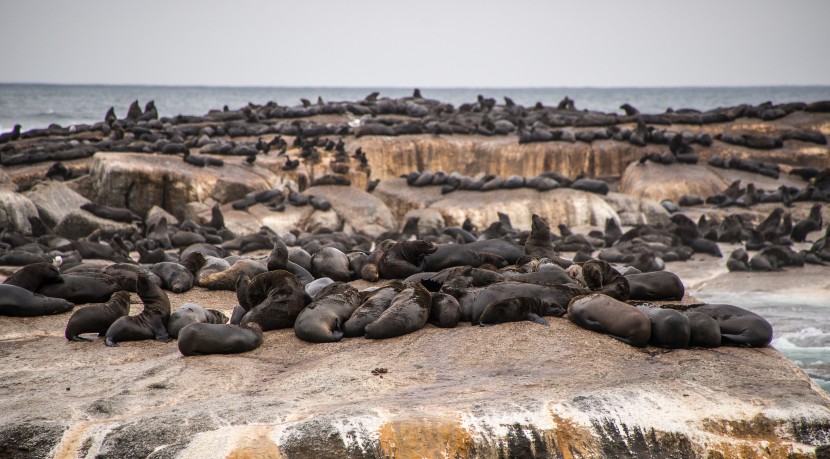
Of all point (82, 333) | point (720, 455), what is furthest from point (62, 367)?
point (720, 455)

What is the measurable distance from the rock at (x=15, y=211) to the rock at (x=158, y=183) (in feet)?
→ 9.25

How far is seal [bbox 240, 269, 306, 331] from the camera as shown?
23.6ft

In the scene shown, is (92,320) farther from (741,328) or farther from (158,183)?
(158,183)

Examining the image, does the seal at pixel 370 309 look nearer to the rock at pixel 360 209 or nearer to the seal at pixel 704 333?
the seal at pixel 704 333

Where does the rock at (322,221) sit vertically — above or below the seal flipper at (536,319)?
below

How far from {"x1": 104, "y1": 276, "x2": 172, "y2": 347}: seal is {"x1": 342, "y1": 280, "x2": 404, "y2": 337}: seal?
1.68m

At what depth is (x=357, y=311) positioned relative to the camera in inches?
280

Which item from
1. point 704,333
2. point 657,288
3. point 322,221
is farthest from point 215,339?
point 322,221

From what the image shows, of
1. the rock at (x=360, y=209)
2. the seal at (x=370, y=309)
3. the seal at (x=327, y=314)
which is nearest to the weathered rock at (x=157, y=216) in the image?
the rock at (x=360, y=209)

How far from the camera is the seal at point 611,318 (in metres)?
6.34

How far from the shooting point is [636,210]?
76.2 ft

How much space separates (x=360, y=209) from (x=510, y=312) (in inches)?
629

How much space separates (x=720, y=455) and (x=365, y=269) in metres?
5.04

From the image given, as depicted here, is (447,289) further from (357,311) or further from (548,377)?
(548,377)
